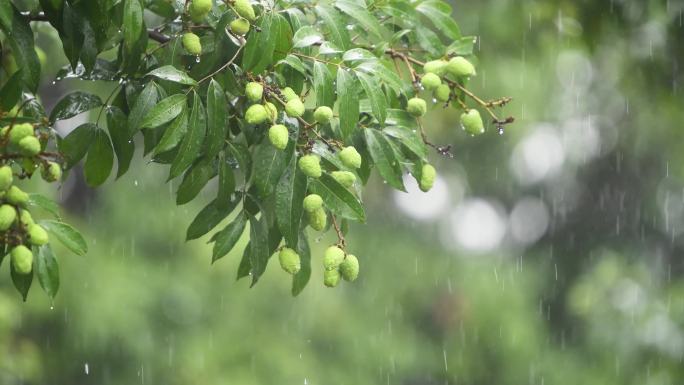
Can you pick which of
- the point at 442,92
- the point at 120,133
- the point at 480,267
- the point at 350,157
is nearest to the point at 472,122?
the point at 442,92

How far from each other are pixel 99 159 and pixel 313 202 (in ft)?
1.15

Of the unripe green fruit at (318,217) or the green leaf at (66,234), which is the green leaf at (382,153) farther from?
the green leaf at (66,234)

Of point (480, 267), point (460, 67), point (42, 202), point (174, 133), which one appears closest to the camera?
point (174, 133)

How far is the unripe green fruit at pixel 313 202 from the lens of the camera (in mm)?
1184

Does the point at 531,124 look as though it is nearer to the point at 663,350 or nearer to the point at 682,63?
the point at 663,350

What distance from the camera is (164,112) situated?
1165mm

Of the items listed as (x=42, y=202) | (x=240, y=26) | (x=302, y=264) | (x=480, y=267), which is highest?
(x=240, y=26)

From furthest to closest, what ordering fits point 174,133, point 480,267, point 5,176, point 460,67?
point 480,267 < point 460,67 < point 174,133 < point 5,176

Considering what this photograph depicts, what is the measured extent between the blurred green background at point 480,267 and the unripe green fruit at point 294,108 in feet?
6.29

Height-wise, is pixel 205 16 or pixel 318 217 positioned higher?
pixel 205 16

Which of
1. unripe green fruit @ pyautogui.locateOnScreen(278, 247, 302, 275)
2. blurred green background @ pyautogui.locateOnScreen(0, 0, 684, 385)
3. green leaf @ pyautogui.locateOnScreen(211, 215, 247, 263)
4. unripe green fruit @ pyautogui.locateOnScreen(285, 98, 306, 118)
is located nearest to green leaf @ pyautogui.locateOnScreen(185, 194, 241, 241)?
green leaf @ pyautogui.locateOnScreen(211, 215, 247, 263)

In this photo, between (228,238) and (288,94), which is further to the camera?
(228,238)

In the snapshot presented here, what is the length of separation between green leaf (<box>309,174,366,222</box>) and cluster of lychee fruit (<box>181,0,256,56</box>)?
Answer: 21 cm

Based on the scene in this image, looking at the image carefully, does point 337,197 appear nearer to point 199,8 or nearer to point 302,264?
Answer: point 302,264
